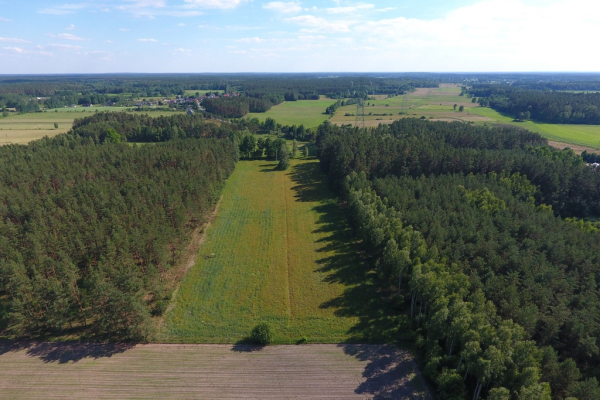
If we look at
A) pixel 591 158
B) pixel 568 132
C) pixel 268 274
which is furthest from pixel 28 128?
pixel 568 132

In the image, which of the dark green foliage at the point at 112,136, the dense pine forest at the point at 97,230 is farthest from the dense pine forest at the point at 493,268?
the dark green foliage at the point at 112,136

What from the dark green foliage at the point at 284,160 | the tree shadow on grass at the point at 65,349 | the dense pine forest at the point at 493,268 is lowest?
the tree shadow on grass at the point at 65,349

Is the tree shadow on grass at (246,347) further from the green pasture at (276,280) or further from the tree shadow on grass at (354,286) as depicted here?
the tree shadow on grass at (354,286)

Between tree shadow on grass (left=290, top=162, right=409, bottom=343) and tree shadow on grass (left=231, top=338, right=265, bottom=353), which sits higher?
tree shadow on grass (left=290, top=162, right=409, bottom=343)

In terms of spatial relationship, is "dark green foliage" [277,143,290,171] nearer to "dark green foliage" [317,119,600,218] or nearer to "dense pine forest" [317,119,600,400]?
"dark green foliage" [317,119,600,218]

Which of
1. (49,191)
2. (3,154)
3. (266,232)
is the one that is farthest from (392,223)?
(3,154)

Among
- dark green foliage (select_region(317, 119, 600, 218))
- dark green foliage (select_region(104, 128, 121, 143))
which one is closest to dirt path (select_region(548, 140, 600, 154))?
dark green foliage (select_region(317, 119, 600, 218))
